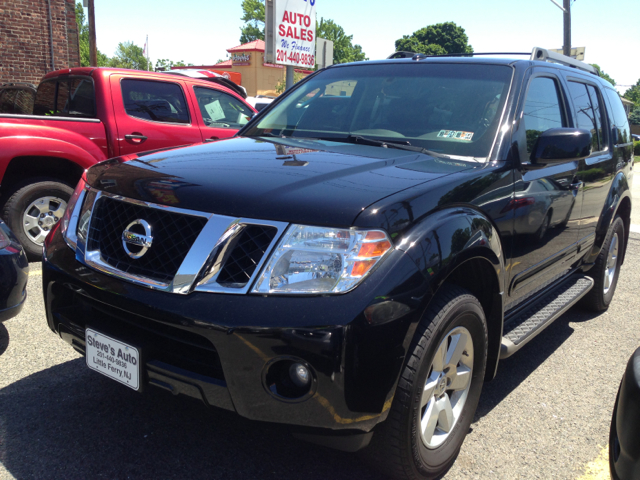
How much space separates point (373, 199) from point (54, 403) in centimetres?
196

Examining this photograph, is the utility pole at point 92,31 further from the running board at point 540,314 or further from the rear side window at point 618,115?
the running board at point 540,314

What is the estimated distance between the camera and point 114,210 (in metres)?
2.36

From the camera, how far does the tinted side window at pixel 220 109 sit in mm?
6512

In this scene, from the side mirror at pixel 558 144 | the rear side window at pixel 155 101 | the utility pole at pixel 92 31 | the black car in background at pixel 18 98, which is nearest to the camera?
the side mirror at pixel 558 144

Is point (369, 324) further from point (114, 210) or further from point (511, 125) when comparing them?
point (511, 125)

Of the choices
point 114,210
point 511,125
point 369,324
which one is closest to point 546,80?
point 511,125

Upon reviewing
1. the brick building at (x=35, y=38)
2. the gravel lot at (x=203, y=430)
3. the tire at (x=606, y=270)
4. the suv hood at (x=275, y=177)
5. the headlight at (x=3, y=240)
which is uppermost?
the brick building at (x=35, y=38)

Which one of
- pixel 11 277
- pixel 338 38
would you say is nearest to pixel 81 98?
pixel 11 277

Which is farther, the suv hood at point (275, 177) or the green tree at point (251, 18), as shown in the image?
the green tree at point (251, 18)

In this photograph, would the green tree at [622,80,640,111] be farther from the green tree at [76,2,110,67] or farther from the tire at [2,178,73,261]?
the tire at [2,178,73,261]

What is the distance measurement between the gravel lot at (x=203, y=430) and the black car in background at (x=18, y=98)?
443cm

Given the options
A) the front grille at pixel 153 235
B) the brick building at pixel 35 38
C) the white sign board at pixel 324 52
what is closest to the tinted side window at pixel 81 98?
the front grille at pixel 153 235

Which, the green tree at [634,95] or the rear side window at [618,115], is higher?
the green tree at [634,95]

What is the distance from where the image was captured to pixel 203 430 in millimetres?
2707
